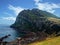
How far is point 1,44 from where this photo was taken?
8019 centimetres

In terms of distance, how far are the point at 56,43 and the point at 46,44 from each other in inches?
159

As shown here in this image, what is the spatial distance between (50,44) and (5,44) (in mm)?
22274

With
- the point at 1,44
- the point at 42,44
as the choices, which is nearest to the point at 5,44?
the point at 1,44

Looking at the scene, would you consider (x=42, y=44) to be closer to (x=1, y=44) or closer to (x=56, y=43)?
(x=56, y=43)

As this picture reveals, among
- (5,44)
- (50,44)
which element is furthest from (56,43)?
(5,44)

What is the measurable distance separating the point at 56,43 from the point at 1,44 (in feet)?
85.1

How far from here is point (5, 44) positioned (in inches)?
3147

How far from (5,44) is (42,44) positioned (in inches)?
748

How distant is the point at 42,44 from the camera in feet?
230

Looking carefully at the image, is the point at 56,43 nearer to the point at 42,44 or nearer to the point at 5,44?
the point at 42,44

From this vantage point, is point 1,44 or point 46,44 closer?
point 46,44

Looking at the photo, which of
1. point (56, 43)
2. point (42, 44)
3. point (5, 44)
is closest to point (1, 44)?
point (5, 44)

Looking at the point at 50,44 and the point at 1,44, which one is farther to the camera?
the point at 1,44

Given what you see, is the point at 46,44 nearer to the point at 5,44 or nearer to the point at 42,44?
the point at 42,44
